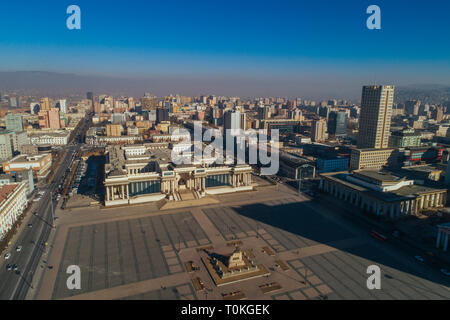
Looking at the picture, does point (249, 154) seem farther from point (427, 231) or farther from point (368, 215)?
point (427, 231)

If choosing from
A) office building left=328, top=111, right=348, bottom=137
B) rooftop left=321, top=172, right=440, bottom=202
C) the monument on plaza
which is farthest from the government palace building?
office building left=328, top=111, right=348, bottom=137

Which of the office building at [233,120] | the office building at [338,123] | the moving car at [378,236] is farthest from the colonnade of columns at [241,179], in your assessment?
the office building at [338,123]

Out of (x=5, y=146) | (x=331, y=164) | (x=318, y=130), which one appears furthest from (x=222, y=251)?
(x=318, y=130)

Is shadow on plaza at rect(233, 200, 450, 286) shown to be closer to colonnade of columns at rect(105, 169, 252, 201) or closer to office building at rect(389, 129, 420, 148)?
colonnade of columns at rect(105, 169, 252, 201)

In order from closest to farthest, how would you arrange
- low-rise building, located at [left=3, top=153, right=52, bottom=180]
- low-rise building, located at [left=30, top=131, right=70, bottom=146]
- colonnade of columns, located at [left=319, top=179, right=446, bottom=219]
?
colonnade of columns, located at [left=319, top=179, right=446, bottom=219]
low-rise building, located at [left=3, top=153, right=52, bottom=180]
low-rise building, located at [left=30, top=131, right=70, bottom=146]

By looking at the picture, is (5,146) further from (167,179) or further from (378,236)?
(378,236)
